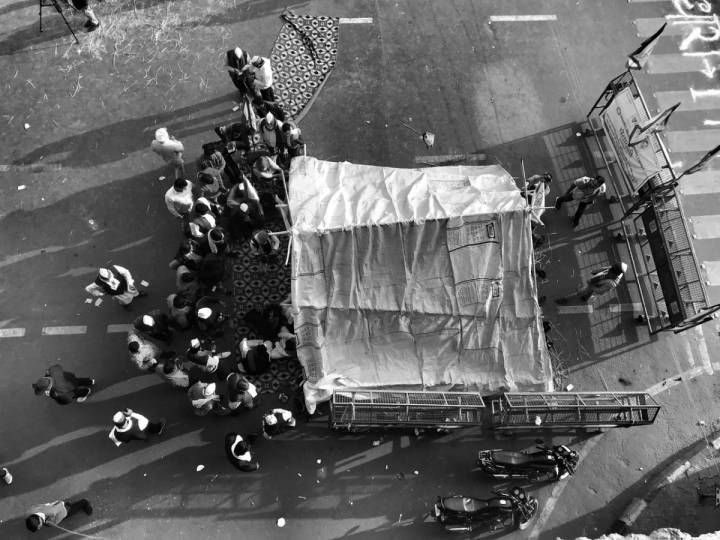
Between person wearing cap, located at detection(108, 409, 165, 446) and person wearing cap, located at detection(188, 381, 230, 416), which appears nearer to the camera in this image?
person wearing cap, located at detection(108, 409, 165, 446)

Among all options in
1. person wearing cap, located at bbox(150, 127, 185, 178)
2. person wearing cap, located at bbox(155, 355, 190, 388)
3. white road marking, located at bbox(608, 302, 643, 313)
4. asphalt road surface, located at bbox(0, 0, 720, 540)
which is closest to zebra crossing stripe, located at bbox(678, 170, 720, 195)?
asphalt road surface, located at bbox(0, 0, 720, 540)

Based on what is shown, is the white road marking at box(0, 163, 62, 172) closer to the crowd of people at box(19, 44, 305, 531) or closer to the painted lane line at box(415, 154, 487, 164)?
the crowd of people at box(19, 44, 305, 531)

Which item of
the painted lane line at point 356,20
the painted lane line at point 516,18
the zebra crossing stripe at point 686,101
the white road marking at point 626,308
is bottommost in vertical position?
the white road marking at point 626,308

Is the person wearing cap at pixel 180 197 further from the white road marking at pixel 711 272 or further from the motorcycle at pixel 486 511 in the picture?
the white road marking at pixel 711 272

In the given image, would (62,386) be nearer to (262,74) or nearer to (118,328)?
(118,328)

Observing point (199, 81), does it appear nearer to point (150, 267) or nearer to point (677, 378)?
point (150, 267)

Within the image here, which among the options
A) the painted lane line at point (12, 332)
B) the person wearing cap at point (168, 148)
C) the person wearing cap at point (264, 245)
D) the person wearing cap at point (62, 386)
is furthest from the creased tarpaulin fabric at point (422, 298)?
the painted lane line at point (12, 332)
